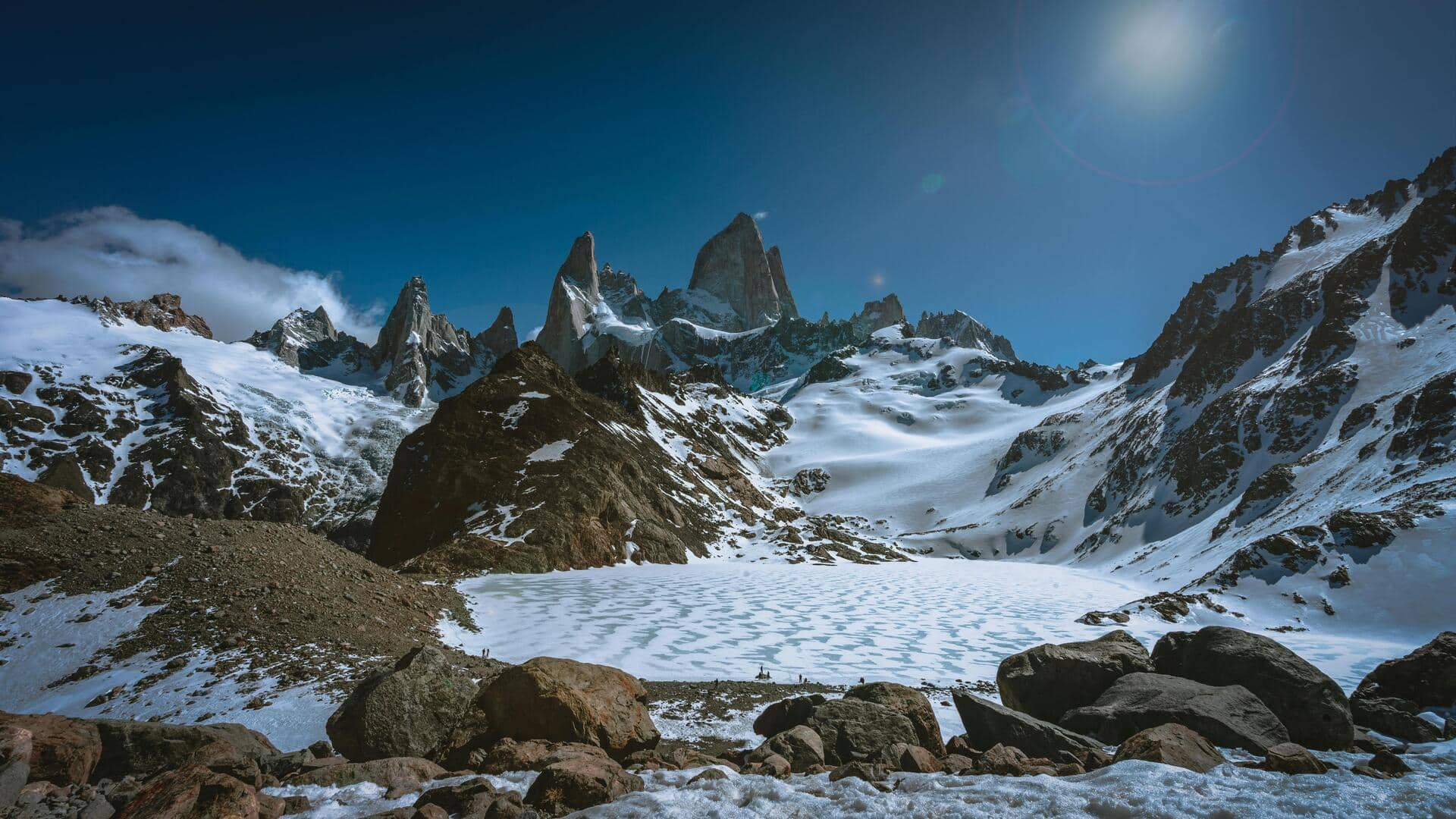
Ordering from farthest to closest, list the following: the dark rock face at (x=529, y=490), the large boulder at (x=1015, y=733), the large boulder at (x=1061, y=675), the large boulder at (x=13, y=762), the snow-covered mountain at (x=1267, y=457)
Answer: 1. the dark rock face at (x=529, y=490)
2. the snow-covered mountain at (x=1267, y=457)
3. the large boulder at (x=1061, y=675)
4. the large boulder at (x=1015, y=733)
5. the large boulder at (x=13, y=762)

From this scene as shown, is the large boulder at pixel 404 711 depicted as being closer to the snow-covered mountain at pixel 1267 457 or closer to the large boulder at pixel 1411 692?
the large boulder at pixel 1411 692

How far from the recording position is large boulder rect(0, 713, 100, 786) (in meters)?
6.48

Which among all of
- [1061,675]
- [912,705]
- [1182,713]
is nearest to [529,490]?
[912,705]

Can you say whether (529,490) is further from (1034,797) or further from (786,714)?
(1034,797)

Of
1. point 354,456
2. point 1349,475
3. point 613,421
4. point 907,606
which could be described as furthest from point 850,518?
point 354,456

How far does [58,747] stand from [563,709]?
579 cm

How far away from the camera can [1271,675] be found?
33.7 ft

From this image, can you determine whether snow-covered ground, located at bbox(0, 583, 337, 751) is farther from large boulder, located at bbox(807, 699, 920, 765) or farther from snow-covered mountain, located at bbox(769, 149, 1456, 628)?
snow-covered mountain, located at bbox(769, 149, 1456, 628)

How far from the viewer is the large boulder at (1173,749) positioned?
23.8ft

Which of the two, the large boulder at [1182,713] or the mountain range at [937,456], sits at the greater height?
the mountain range at [937,456]

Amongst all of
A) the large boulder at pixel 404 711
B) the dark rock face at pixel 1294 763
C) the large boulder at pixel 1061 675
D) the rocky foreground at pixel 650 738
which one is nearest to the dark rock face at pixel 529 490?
the large boulder at pixel 404 711

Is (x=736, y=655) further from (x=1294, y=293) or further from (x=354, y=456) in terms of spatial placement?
(x=354, y=456)

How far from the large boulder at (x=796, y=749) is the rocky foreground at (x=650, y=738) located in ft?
0.09

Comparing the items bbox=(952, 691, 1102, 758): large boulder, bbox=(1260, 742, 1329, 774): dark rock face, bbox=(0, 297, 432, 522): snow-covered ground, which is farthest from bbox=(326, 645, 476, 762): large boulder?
bbox=(0, 297, 432, 522): snow-covered ground
